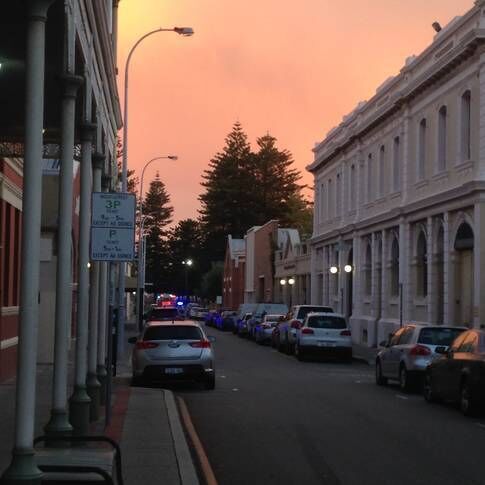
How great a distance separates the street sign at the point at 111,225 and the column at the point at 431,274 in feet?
80.4

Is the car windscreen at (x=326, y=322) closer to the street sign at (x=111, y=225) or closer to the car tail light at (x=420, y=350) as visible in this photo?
the car tail light at (x=420, y=350)

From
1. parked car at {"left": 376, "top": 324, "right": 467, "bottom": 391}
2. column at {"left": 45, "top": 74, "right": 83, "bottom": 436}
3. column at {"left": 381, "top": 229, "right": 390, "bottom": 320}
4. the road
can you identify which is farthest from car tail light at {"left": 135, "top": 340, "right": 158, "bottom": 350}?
column at {"left": 381, "top": 229, "right": 390, "bottom": 320}

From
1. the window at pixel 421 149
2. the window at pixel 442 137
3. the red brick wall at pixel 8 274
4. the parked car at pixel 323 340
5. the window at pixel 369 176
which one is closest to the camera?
the red brick wall at pixel 8 274

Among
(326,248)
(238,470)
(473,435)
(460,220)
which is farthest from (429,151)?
(238,470)

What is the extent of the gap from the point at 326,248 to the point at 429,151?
19766 mm

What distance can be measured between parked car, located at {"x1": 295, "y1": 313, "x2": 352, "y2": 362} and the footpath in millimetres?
14013

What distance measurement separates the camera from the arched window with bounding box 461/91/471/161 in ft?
108

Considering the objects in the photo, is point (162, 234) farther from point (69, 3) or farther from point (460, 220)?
point (69, 3)

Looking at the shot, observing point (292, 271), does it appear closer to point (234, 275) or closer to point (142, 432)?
point (234, 275)

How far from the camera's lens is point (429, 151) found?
3675 centimetres

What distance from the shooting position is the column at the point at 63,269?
1045 centimetres

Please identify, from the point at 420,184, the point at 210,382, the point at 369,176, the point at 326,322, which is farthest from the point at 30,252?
the point at 369,176

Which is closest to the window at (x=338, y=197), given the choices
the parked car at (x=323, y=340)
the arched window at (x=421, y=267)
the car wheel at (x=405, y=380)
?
the arched window at (x=421, y=267)

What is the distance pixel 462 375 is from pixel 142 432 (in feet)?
21.3
